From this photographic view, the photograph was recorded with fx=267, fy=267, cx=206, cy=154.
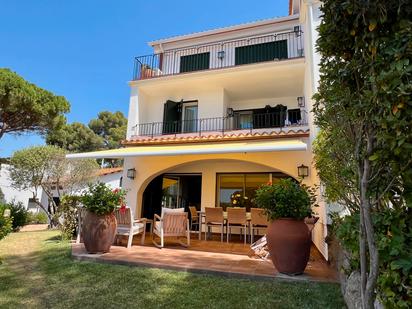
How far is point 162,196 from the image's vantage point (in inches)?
712

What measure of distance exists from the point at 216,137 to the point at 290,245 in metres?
8.65

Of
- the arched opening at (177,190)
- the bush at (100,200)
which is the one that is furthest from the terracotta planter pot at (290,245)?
the arched opening at (177,190)

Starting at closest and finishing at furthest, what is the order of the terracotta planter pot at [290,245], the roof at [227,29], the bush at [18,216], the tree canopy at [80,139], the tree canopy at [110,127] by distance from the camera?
the terracotta planter pot at [290,245] → the roof at [227,29] → the bush at [18,216] → the tree canopy at [80,139] → the tree canopy at [110,127]

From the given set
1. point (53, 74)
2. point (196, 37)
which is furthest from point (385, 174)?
point (53, 74)

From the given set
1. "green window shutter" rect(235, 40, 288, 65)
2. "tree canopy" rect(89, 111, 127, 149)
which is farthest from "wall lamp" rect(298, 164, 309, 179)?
"tree canopy" rect(89, 111, 127, 149)

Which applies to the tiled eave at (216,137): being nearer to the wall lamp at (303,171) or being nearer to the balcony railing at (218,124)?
the balcony railing at (218,124)

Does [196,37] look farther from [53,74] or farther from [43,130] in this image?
[53,74]

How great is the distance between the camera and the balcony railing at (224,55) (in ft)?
57.2

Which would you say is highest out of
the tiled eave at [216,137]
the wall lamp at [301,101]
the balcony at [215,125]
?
the wall lamp at [301,101]

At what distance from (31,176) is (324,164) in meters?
21.4

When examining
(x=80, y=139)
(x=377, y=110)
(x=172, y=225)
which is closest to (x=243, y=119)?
(x=172, y=225)

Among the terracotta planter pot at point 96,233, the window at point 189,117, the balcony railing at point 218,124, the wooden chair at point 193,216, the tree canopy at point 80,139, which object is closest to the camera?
the terracotta planter pot at point 96,233

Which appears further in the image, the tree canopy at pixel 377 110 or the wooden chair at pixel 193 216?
the wooden chair at pixel 193 216

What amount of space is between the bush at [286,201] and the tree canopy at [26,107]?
20.9 metres
